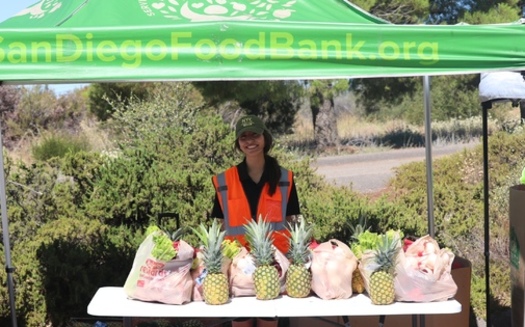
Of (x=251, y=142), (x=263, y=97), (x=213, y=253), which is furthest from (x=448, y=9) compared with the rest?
(x=213, y=253)

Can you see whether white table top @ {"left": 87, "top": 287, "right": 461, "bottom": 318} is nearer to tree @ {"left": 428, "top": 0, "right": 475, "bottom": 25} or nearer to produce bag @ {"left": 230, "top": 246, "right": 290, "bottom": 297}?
produce bag @ {"left": 230, "top": 246, "right": 290, "bottom": 297}

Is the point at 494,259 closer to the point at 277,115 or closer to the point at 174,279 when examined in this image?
the point at 174,279

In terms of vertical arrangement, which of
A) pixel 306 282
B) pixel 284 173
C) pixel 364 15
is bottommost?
pixel 306 282

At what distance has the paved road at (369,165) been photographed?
1399cm

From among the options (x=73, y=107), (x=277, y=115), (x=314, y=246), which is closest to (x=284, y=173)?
(x=314, y=246)

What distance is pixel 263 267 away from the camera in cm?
348

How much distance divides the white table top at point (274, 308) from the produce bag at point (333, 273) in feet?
0.14

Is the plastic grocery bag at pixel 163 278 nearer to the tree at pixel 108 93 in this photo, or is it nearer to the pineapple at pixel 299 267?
the pineapple at pixel 299 267

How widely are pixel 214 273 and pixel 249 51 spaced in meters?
1.15

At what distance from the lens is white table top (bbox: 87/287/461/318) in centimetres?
336

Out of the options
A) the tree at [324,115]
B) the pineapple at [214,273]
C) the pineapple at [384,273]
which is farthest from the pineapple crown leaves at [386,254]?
the tree at [324,115]

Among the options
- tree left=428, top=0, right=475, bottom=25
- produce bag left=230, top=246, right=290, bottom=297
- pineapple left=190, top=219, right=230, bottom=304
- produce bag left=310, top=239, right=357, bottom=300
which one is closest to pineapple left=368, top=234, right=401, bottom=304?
produce bag left=310, top=239, right=357, bottom=300

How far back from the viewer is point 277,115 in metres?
21.4

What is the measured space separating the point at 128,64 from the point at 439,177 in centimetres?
681
